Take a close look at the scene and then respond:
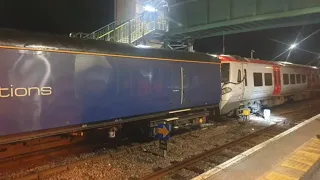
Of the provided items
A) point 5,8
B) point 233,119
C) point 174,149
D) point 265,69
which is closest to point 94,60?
point 174,149

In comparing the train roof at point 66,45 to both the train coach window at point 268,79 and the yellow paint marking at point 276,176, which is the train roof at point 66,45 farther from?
the train coach window at point 268,79

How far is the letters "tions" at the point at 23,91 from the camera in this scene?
5531mm

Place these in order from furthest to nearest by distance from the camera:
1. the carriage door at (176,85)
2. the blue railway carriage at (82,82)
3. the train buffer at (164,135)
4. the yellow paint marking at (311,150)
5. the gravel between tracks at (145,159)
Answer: the carriage door at (176,85) → the yellow paint marking at (311,150) → the train buffer at (164,135) → the gravel between tracks at (145,159) → the blue railway carriage at (82,82)

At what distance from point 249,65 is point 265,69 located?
2.26 metres

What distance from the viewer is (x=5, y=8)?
3962 cm

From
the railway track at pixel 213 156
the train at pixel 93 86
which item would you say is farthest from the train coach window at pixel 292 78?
the train at pixel 93 86

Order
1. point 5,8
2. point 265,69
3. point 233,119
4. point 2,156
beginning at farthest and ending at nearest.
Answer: point 5,8, point 265,69, point 233,119, point 2,156

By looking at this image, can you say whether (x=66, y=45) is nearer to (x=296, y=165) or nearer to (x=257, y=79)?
(x=296, y=165)

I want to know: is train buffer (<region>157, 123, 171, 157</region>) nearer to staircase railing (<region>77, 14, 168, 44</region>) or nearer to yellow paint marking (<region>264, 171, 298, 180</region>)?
yellow paint marking (<region>264, 171, 298, 180</region>)

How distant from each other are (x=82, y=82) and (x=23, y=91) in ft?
4.63

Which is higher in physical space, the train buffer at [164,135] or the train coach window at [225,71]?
the train coach window at [225,71]

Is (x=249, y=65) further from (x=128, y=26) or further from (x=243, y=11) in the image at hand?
(x=128, y=26)

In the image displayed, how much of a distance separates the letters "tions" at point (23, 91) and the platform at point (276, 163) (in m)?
3.54

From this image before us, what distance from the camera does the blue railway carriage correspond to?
5727 mm
